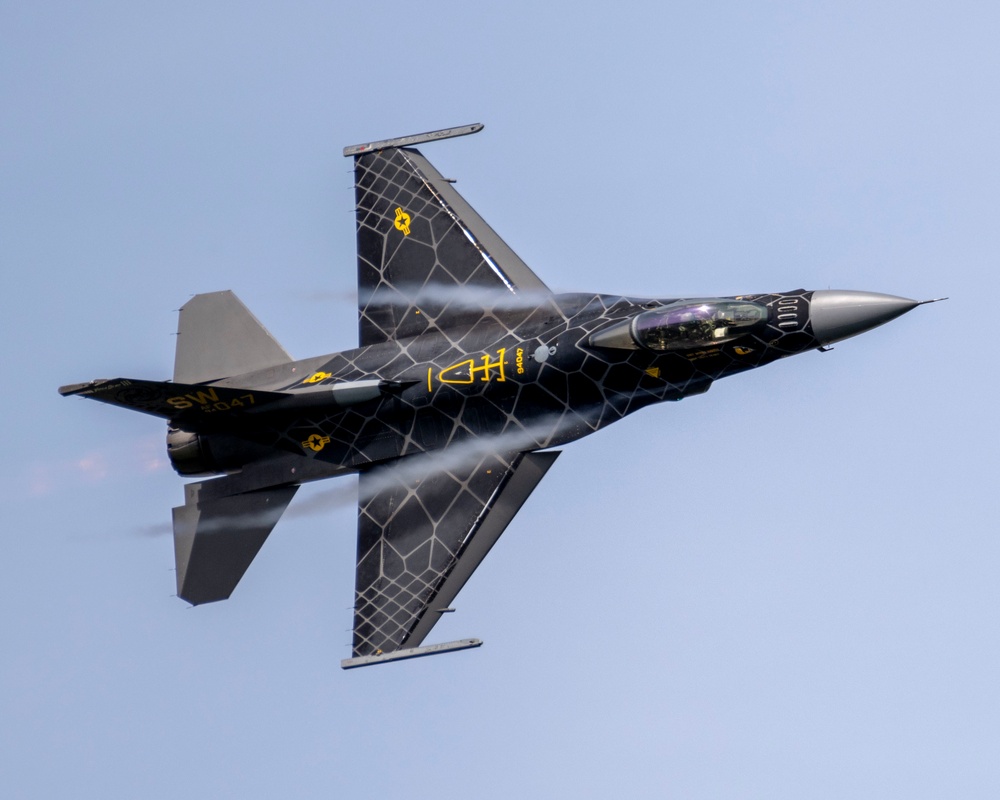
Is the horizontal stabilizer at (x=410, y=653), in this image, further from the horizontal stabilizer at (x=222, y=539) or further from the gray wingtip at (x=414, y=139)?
the gray wingtip at (x=414, y=139)

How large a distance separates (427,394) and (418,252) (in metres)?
4.02

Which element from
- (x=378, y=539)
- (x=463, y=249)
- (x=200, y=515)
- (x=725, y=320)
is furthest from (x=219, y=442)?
(x=725, y=320)

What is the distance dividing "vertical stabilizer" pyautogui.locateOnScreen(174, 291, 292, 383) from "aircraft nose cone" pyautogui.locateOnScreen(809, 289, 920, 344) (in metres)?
11.2

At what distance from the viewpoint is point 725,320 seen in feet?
102

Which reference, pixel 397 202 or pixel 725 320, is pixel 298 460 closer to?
pixel 397 202

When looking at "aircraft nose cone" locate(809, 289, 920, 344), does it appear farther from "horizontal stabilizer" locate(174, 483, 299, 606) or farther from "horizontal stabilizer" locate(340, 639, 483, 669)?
"horizontal stabilizer" locate(174, 483, 299, 606)

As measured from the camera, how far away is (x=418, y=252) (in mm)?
36188

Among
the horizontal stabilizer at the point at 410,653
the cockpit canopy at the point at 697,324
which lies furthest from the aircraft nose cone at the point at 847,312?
the horizontal stabilizer at the point at 410,653

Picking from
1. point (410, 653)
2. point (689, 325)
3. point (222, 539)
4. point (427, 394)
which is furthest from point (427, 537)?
point (689, 325)

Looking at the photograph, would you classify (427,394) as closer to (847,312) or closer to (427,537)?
(427,537)

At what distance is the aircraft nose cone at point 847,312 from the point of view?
30.6m

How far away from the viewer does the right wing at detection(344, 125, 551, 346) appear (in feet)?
115

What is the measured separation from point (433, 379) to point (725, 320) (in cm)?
600

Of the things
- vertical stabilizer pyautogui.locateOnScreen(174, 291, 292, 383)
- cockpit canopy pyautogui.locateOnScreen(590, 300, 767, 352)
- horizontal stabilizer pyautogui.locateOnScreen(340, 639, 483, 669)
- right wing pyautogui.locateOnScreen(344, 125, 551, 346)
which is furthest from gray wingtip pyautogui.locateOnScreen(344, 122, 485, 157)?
horizontal stabilizer pyautogui.locateOnScreen(340, 639, 483, 669)
